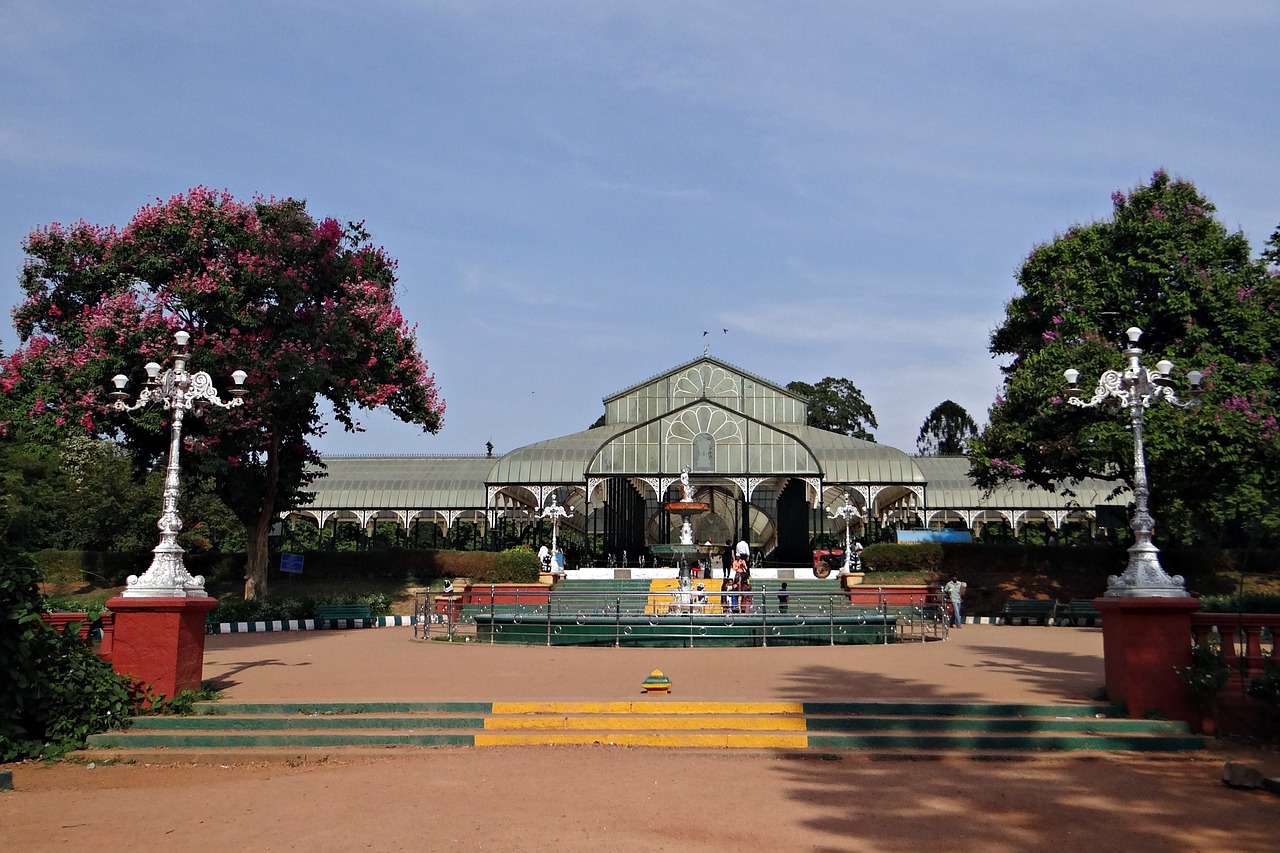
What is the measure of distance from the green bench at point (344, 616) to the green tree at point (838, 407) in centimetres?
5215

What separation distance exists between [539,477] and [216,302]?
19887mm

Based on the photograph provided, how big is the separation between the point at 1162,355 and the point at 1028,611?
758 centimetres

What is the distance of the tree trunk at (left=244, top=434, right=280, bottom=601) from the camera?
94.8 ft

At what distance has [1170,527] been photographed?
30422 mm

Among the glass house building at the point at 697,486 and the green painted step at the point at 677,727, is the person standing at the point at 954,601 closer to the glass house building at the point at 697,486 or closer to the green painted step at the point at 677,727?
the glass house building at the point at 697,486

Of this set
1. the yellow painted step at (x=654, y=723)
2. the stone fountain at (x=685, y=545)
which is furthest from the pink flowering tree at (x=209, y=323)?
the yellow painted step at (x=654, y=723)

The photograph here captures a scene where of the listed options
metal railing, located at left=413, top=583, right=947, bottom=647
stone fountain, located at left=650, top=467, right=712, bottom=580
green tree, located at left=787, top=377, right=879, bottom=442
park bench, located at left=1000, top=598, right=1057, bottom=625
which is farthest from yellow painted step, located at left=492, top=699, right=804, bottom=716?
green tree, located at left=787, top=377, right=879, bottom=442

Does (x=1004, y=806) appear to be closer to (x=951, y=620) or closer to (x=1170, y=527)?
(x=951, y=620)

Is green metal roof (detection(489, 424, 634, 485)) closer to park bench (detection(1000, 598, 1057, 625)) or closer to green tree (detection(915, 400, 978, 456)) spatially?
park bench (detection(1000, 598, 1057, 625))

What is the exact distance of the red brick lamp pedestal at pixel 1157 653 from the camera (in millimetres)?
10664

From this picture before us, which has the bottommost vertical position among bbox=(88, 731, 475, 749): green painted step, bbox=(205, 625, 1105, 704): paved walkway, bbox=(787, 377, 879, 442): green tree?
bbox=(88, 731, 475, 749): green painted step

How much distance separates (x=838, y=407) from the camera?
78.2 m

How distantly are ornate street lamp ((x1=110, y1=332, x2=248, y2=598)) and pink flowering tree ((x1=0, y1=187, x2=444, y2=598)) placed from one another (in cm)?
984

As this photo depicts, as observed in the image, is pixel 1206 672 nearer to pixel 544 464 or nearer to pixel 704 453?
pixel 704 453
